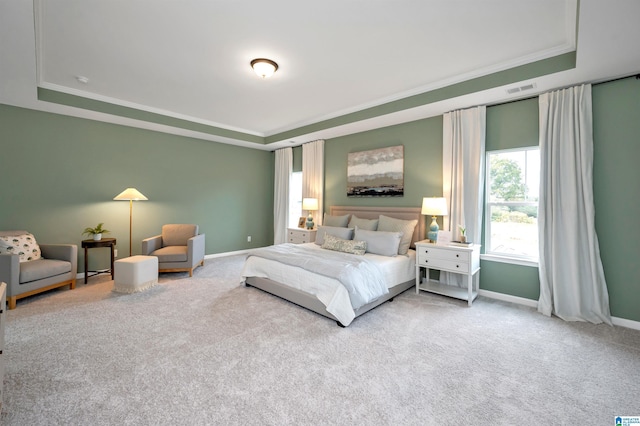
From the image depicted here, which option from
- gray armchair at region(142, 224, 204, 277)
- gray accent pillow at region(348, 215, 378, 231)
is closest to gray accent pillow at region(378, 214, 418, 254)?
gray accent pillow at region(348, 215, 378, 231)

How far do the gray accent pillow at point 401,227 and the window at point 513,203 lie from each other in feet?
3.36

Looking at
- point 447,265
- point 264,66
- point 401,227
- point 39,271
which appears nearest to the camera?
point 264,66

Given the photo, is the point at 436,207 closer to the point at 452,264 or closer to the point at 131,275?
the point at 452,264

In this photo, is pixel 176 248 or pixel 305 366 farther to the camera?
pixel 176 248

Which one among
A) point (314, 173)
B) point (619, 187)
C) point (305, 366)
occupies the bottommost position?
point (305, 366)

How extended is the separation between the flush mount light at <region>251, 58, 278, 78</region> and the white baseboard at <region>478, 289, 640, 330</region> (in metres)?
4.01

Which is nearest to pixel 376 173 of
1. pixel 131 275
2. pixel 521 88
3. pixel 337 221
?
pixel 337 221

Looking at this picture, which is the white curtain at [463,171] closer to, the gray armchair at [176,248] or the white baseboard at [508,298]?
the white baseboard at [508,298]

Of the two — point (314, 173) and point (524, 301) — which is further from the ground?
point (314, 173)

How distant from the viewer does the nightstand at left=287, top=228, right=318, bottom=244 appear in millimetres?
5629

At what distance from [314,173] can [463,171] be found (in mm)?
3090

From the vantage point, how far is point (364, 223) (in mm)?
4754

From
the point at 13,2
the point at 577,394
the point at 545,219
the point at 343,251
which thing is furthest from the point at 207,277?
the point at 545,219

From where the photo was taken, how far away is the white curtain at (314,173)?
6.00 metres
